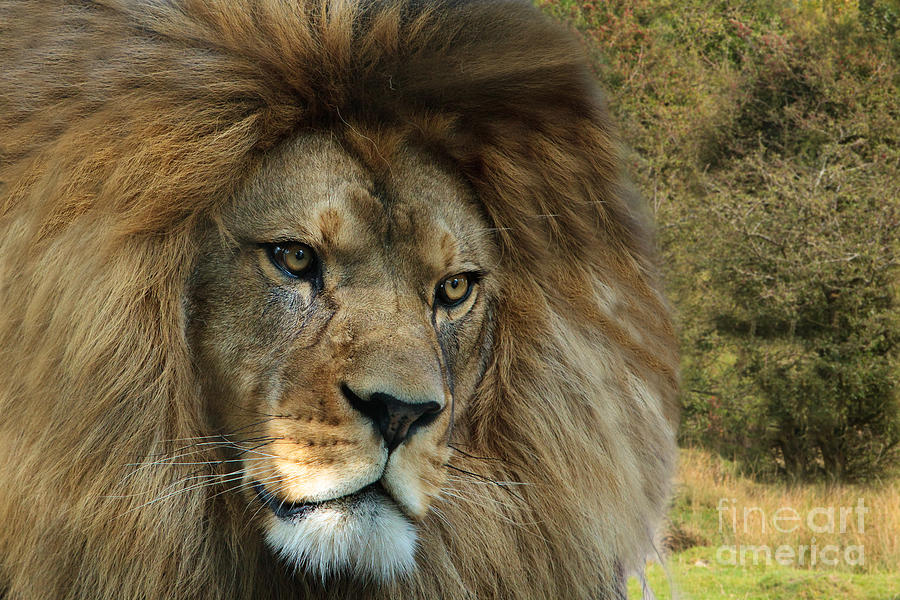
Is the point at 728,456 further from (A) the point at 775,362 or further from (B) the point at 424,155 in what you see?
(B) the point at 424,155

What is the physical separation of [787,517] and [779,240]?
9.93 feet

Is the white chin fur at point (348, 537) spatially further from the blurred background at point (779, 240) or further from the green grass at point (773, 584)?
the blurred background at point (779, 240)

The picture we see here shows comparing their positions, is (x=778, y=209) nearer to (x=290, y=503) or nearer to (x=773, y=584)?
(x=773, y=584)

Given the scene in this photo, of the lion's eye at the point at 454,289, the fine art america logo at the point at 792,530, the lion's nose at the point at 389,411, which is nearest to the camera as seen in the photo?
the lion's nose at the point at 389,411

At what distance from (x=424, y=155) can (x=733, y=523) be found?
735 cm

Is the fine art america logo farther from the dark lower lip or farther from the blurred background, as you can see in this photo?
the dark lower lip

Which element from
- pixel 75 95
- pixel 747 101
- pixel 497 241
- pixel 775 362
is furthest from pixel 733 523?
pixel 75 95

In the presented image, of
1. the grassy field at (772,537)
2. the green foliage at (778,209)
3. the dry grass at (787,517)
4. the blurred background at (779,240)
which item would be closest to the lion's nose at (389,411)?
the grassy field at (772,537)

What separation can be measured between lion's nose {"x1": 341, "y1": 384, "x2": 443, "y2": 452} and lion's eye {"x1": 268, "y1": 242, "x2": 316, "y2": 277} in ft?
0.73

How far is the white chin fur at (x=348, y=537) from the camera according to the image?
1392 millimetres

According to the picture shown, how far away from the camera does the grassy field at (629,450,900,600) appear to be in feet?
19.2

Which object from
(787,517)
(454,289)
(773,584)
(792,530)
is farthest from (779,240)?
(454,289)

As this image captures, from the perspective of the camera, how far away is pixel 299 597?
1604 millimetres

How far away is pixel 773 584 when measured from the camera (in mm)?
5734
